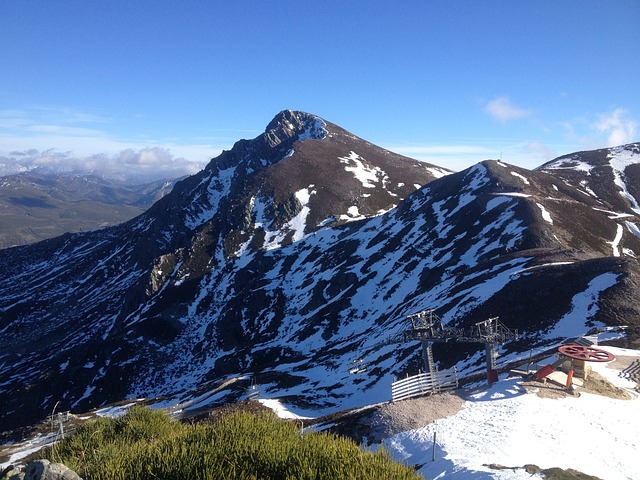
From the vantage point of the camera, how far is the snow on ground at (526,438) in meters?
16.4

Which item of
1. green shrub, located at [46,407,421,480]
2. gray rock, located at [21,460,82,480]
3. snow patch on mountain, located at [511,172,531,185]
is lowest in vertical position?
green shrub, located at [46,407,421,480]

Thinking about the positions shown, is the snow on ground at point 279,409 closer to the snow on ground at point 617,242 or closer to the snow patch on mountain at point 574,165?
the snow on ground at point 617,242

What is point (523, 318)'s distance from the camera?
4466 centimetres

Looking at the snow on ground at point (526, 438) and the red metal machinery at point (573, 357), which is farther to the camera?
the red metal machinery at point (573, 357)

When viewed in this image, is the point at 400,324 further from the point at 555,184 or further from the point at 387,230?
the point at 555,184

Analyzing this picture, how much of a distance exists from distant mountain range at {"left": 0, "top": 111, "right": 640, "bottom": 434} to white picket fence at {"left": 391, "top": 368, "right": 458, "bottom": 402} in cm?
1214

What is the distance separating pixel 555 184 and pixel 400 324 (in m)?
78.4

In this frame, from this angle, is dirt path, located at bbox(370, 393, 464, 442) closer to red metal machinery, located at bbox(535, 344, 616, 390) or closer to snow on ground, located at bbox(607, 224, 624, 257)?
red metal machinery, located at bbox(535, 344, 616, 390)

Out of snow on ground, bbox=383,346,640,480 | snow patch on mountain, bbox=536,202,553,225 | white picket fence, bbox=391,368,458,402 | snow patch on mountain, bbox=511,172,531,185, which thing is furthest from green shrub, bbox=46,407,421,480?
snow patch on mountain, bbox=511,172,531,185

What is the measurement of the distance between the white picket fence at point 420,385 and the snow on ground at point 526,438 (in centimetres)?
411

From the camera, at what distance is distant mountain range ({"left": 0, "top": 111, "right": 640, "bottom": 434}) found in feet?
160

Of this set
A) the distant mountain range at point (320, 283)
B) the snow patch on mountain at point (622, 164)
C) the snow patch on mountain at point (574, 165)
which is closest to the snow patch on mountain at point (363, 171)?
the distant mountain range at point (320, 283)

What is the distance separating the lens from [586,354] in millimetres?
24922

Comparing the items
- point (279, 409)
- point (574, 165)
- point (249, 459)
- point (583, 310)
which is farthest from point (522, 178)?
point (249, 459)
